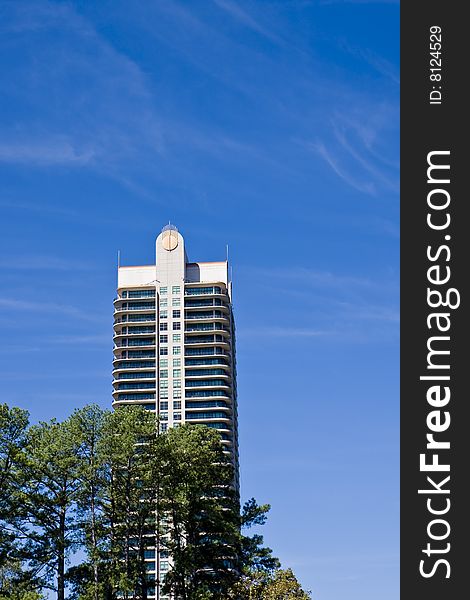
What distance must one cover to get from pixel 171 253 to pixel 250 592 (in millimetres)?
94898

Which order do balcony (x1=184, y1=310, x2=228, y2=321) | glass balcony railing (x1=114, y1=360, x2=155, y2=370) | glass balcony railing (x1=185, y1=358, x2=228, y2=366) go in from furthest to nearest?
balcony (x1=184, y1=310, x2=228, y2=321), glass balcony railing (x1=114, y1=360, x2=155, y2=370), glass balcony railing (x1=185, y1=358, x2=228, y2=366)

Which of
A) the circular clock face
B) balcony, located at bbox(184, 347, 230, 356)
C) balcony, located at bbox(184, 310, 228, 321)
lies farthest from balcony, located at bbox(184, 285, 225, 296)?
balcony, located at bbox(184, 347, 230, 356)

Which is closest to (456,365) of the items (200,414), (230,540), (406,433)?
(406,433)

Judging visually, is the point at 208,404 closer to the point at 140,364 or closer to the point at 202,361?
the point at 202,361

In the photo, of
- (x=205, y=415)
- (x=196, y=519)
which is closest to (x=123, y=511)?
(x=196, y=519)

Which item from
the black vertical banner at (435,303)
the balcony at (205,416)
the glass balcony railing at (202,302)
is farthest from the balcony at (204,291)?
the black vertical banner at (435,303)

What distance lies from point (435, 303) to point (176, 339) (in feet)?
408

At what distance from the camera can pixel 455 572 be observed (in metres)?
18.9

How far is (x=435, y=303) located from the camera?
19.8 m

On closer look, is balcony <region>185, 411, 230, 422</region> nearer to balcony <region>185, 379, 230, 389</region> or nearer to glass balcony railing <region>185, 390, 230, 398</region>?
glass balcony railing <region>185, 390, 230, 398</region>

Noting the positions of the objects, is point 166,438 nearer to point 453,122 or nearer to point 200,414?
point 453,122

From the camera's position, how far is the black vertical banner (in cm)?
1903

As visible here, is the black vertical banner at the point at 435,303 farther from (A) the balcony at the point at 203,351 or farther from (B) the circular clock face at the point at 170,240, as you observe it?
(B) the circular clock face at the point at 170,240

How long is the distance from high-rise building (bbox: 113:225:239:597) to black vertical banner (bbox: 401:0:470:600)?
391 feet
